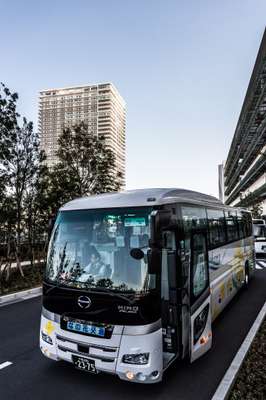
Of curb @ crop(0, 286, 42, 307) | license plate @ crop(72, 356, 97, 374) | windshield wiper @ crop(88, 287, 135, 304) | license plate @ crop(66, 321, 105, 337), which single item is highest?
windshield wiper @ crop(88, 287, 135, 304)

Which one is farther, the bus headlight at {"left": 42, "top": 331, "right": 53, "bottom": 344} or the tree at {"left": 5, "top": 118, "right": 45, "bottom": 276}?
the tree at {"left": 5, "top": 118, "right": 45, "bottom": 276}

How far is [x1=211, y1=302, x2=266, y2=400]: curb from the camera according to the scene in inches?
142

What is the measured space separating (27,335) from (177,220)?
4.34 meters

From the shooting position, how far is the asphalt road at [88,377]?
383 centimetres

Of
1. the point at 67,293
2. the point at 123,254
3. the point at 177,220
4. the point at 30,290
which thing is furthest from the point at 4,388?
the point at 30,290

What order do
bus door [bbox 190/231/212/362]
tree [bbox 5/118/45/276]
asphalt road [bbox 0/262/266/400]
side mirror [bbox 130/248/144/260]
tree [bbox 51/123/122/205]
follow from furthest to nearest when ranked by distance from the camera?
tree [bbox 51/123/122/205]
tree [bbox 5/118/45/276]
bus door [bbox 190/231/212/362]
asphalt road [bbox 0/262/266/400]
side mirror [bbox 130/248/144/260]

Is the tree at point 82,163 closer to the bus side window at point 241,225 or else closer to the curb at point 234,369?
the bus side window at point 241,225

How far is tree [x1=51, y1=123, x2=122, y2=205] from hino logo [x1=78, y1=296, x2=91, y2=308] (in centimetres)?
1286

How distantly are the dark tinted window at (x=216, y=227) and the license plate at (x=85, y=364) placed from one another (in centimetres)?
364

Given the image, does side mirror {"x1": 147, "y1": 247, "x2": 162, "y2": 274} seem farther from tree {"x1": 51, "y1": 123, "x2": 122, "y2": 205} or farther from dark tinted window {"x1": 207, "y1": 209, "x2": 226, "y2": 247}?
tree {"x1": 51, "y1": 123, "x2": 122, "y2": 205}

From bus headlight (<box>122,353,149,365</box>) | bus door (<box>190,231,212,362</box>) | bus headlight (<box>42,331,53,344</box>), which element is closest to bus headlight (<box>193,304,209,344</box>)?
bus door (<box>190,231,212,362</box>)

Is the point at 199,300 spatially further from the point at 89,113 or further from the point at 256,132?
the point at 89,113

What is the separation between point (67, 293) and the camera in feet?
13.1

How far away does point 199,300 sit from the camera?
471cm
